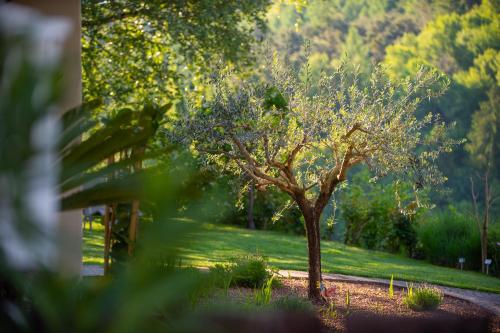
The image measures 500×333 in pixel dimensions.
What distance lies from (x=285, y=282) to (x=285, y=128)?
1923 millimetres

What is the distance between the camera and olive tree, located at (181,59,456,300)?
558cm

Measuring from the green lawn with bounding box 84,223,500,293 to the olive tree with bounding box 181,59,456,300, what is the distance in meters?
1.16

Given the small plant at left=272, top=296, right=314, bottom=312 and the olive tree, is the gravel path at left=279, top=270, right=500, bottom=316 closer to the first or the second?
the olive tree

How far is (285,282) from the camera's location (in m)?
6.91

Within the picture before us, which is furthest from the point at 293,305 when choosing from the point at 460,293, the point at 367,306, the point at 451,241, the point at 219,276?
the point at 451,241

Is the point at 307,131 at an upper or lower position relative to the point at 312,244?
upper

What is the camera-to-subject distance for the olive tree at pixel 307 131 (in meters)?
5.58

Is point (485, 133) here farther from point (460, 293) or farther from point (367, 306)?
point (367, 306)

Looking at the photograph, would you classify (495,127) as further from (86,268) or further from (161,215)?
(161,215)

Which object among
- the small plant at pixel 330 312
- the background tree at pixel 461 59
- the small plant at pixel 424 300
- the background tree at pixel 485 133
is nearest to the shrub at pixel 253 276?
the small plant at pixel 330 312

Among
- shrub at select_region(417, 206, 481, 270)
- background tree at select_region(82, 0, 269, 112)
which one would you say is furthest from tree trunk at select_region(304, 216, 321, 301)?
shrub at select_region(417, 206, 481, 270)

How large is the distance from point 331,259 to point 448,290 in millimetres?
2628

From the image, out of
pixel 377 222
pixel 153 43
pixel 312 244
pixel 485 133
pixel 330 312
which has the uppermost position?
pixel 485 133

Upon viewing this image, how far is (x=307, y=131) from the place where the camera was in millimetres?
5891
